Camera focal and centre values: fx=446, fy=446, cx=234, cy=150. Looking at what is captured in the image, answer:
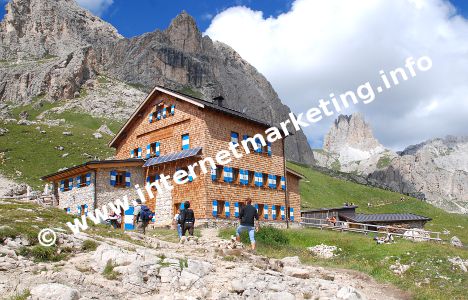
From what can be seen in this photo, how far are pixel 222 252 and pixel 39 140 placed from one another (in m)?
68.0

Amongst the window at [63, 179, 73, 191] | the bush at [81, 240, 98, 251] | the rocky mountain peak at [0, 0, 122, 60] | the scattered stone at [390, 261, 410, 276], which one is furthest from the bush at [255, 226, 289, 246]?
the rocky mountain peak at [0, 0, 122, 60]

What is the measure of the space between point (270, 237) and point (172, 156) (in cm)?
1259

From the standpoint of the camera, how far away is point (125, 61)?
179 m

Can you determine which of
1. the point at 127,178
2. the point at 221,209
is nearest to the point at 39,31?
the point at 127,178

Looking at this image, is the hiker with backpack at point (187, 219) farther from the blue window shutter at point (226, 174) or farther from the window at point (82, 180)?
the window at point (82, 180)

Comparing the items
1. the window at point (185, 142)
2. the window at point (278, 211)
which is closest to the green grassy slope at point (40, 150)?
the window at point (185, 142)

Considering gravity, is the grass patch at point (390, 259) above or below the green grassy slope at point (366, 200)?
below

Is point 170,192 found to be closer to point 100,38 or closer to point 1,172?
point 1,172

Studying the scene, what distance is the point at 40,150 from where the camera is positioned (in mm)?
71312

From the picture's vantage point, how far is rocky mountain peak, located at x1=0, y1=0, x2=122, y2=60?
581 ft

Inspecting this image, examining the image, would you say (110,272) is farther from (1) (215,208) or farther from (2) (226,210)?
(2) (226,210)

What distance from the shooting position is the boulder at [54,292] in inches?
408
